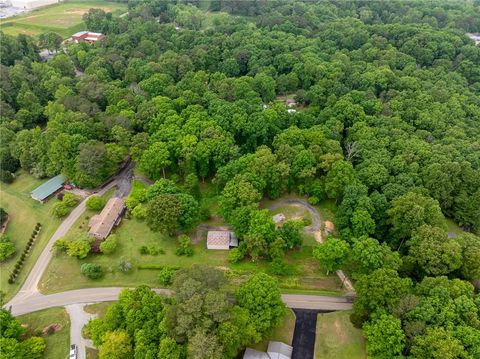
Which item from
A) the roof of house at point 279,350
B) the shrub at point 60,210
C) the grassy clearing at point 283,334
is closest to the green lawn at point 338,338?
the grassy clearing at point 283,334

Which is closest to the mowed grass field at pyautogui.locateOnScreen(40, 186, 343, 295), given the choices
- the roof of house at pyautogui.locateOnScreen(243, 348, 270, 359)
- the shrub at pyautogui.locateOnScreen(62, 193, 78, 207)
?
the shrub at pyautogui.locateOnScreen(62, 193, 78, 207)

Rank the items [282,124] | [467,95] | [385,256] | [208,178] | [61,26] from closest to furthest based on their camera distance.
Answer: [385,256] → [208,178] → [282,124] → [467,95] → [61,26]

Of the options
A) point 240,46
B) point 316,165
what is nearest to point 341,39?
point 240,46

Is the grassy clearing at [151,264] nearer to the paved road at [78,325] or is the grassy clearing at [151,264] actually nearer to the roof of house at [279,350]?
the paved road at [78,325]

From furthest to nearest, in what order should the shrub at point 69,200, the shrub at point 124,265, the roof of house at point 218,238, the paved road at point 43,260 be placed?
the shrub at point 69,200 → the roof of house at point 218,238 → the shrub at point 124,265 → the paved road at point 43,260

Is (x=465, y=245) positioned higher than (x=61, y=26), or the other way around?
(x=61, y=26)

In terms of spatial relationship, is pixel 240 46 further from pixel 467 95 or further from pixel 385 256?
pixel 385 256
